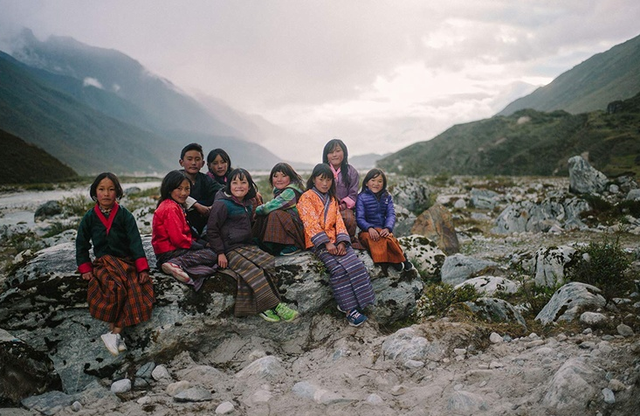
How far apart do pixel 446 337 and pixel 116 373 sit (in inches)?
150

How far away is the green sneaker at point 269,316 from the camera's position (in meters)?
4.53

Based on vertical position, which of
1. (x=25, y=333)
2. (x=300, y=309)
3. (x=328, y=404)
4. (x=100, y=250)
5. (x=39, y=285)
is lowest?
(x=328, y=404)

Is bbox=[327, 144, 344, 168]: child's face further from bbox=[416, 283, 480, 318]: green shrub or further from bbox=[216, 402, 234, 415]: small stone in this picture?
bbox=[216, 402, 234, 415]: small stone

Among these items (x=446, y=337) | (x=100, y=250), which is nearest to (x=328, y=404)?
(x=446, y=337)

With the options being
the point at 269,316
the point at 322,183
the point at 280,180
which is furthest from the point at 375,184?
the point at 269,316

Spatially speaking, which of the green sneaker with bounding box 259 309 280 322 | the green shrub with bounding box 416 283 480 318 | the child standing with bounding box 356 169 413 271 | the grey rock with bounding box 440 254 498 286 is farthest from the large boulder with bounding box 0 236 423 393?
the grey rock with bounding box 440 254 498 286

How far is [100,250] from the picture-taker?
4.26 metres

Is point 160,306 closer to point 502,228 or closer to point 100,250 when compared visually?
point 100,250

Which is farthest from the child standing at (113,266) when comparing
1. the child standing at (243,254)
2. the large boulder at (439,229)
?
the large boulder at (439,229)

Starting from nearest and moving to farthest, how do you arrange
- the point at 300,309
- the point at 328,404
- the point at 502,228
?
the point at 328,404
the point at 300,309
the point at 502,228

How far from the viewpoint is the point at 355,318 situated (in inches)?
183

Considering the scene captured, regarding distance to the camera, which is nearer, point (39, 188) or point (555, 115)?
point (39, 188)

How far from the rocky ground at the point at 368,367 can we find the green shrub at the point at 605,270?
0.29 m

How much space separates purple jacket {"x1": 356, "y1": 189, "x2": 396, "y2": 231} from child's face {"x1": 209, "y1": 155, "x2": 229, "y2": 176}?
261 centimetres
